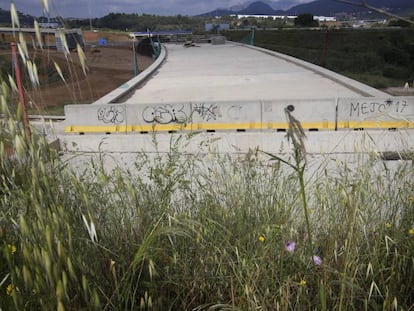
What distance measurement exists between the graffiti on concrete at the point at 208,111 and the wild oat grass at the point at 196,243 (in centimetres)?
689

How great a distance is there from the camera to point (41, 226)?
151 cm

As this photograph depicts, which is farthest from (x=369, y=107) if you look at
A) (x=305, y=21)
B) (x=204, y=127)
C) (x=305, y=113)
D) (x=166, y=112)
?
(x=305, y=21)

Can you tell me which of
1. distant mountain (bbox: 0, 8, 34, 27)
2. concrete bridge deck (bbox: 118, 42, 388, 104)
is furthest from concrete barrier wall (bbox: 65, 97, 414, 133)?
distant mountain (bbox: 0, 8, 34, 27)

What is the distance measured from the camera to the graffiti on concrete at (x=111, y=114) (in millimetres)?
9836

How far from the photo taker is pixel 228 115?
9.68m

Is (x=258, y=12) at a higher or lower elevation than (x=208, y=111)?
higher

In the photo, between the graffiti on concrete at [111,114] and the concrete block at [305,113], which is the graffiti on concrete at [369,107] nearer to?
the concrete block at [305,113]

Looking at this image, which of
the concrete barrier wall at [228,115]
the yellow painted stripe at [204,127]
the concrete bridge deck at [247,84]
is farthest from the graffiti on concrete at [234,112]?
the concrete bridge deck at [247,84]

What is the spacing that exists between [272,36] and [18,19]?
75.5 meters

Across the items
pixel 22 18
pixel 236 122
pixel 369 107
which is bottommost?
pixel 236 122

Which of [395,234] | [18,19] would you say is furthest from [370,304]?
[18,19]

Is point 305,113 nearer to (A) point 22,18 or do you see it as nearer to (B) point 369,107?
(B) point 369,107

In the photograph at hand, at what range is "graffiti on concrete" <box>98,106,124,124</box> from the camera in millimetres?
9836

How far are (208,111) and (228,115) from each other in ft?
1.56
